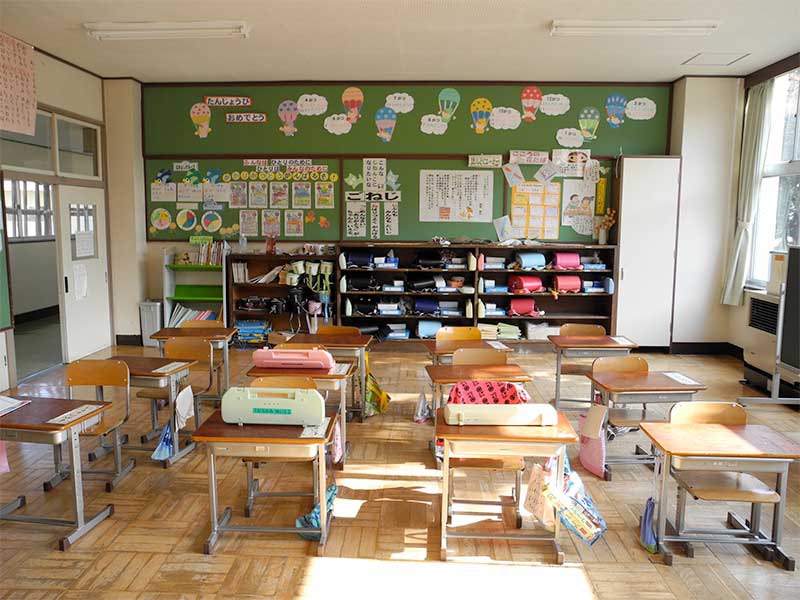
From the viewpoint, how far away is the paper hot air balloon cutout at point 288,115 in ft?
27.3

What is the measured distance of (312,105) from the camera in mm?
8328

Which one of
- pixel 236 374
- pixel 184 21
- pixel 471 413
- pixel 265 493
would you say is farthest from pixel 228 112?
pixel 471 413

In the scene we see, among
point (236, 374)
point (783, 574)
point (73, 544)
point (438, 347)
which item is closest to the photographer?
point (783, 574)

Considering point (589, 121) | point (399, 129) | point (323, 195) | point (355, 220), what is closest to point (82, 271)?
point (323, 195)

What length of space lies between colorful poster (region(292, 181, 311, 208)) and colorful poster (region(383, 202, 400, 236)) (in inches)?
40.8

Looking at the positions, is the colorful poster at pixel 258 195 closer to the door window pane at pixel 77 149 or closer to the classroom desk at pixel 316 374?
the door window pane at pixel 77 149

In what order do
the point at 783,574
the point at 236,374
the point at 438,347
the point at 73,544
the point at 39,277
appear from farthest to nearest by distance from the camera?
the point at 39,277 < the point at 236,374 < the point at 438,347 < the point at 73,544 < the point at 783,574

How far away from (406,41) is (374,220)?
8.42 ft

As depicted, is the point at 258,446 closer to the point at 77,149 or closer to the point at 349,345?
the point at 349,345

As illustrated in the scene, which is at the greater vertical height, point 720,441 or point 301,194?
point 301,194

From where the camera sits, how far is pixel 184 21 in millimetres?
5848

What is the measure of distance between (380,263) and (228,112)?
2860mm

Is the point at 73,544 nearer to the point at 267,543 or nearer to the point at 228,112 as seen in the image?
the point at 267,543

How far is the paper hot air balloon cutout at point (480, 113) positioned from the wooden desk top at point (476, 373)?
4.55m
